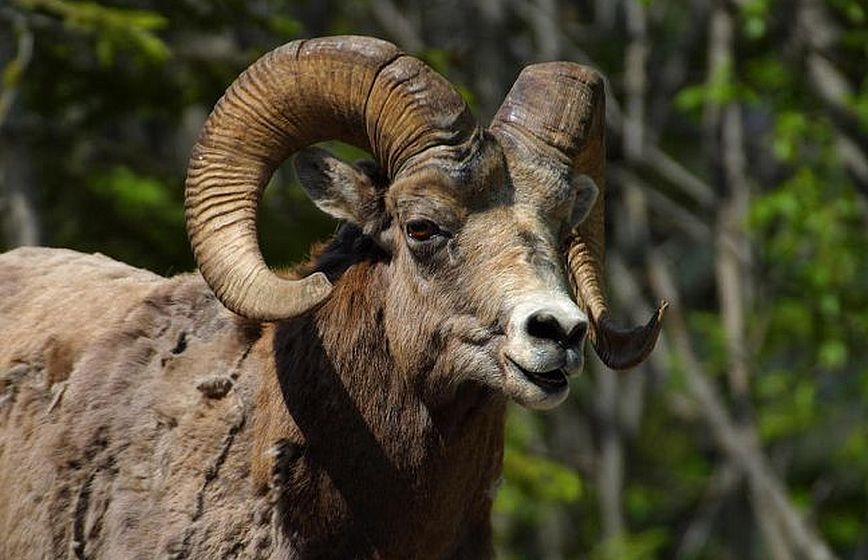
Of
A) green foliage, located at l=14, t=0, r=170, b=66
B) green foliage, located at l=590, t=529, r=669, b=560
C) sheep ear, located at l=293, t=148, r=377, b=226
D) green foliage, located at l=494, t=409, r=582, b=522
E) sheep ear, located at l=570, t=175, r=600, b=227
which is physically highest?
sheep ear, located at l=293, t=148, r=377, b=226

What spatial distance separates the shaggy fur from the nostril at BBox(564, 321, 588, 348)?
0.75 m

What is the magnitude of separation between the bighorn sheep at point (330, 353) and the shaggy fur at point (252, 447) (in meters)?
0.01

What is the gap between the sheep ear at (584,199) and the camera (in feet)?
32.9

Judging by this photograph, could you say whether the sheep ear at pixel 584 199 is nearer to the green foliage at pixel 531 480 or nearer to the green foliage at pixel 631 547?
the green foliage at pixel 531 480

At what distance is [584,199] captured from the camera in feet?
33.3

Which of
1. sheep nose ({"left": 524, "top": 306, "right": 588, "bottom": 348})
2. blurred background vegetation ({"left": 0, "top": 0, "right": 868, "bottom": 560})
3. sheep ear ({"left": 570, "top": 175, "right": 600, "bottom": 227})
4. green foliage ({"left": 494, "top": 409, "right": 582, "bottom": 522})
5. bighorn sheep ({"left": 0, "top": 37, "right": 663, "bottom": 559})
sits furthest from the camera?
green foliage ({"left": 494, "top": 409, "right": 582, "bottom": 522})

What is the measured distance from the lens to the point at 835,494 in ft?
82.6

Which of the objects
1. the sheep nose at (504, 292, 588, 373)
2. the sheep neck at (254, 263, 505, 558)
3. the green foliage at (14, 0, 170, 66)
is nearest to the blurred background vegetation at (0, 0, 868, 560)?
the green foliage at (14, 0, 170, 66)

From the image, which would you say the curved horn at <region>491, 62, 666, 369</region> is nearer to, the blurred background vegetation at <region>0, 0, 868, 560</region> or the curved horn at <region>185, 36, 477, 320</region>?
the curved horn at <region>185, 36, 477, 320</region>

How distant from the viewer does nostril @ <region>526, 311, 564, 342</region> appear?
8.56 meters

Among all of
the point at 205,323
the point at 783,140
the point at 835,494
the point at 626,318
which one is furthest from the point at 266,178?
the point at 835,494

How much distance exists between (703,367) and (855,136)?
4383 millimetres

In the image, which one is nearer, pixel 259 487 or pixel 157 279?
pixel 259 487

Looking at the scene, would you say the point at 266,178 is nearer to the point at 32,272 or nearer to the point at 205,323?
the point at 205,323
